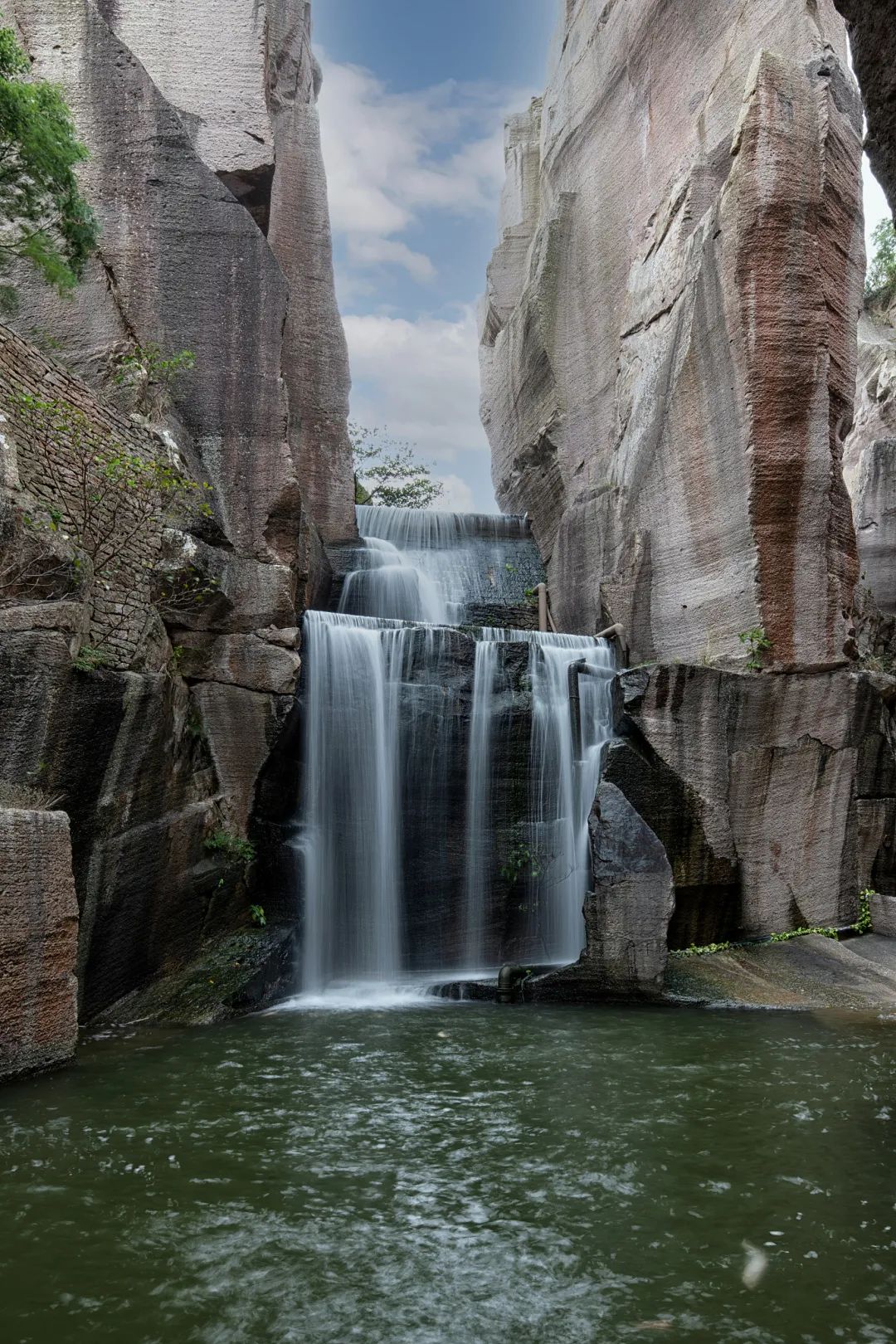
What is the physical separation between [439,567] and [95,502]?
8806 mm

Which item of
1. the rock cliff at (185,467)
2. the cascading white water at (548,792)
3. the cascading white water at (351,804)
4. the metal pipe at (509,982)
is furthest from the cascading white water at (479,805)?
the rock cliff at (185,467)

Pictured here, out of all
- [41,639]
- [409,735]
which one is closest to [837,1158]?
[41,639]

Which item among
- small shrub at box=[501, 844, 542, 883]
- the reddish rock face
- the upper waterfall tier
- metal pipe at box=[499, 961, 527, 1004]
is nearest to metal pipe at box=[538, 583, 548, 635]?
the upper waterfall tier

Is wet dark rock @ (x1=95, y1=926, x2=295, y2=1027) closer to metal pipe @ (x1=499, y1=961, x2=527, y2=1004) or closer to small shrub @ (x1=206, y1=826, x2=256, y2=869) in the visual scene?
small shrub @ (x1=206, y1=826, x2=256, y2=869)

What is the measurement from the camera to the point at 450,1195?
4.05 meters

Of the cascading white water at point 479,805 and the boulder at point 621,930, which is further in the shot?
the cascading white water at point 479,805

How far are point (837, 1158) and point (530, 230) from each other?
22.6m

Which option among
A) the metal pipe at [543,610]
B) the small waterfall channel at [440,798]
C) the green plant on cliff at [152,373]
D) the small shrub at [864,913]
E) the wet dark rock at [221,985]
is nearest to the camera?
the wet dark rock at [221,985]

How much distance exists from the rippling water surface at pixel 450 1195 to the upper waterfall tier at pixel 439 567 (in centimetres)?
834

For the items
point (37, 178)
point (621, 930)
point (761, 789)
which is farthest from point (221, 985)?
point (37, 178)

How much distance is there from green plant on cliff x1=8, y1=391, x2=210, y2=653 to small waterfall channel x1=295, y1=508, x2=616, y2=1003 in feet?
8.75

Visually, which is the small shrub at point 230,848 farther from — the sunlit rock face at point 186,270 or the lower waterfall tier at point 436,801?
the sunlit rock face at point 186,270

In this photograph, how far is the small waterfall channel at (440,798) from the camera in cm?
1015

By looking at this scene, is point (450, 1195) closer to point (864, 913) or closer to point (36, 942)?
point (36, 942)
